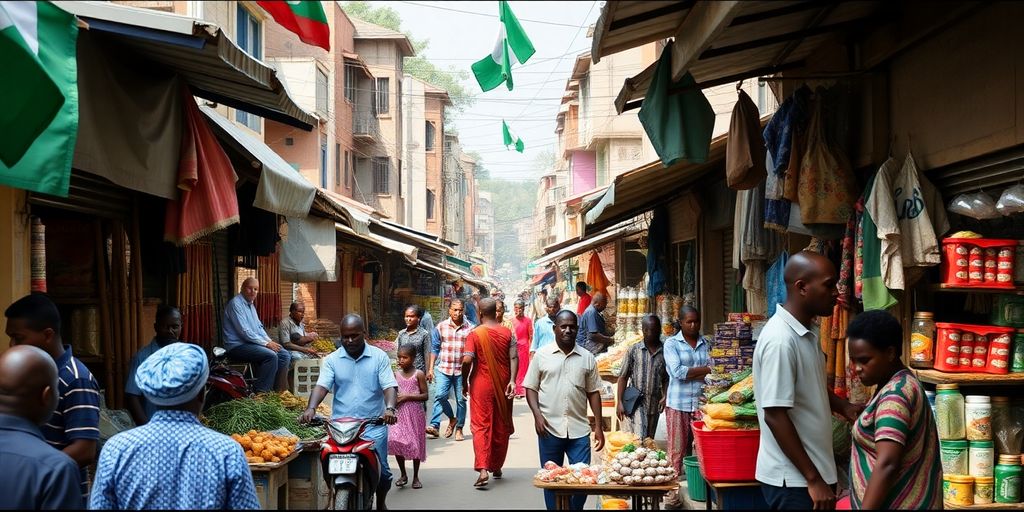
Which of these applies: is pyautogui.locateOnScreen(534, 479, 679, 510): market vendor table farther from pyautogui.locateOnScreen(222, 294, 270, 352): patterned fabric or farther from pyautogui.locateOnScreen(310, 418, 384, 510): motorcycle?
pyautogui.locateOnScreen(222, 294, 270, 352): patterned fabric

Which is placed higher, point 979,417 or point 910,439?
point 910,439

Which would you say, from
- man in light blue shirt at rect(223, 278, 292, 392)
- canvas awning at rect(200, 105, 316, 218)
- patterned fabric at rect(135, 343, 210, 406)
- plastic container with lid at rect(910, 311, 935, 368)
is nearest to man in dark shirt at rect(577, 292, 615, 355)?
man in light blue shirt at rect(223, 278, 292, 392)

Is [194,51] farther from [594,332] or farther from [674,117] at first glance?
[594,332]

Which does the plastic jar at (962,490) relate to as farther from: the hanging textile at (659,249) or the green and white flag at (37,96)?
the hanging textile at (659,249)

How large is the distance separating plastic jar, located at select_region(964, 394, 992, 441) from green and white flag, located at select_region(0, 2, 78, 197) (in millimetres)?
5470

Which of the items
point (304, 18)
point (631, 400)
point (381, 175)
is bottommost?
point (631, 400)

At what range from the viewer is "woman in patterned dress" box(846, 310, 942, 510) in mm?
4043

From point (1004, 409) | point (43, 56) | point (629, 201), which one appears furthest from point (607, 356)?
point (43, 56)

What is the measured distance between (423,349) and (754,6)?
8911 millimetres

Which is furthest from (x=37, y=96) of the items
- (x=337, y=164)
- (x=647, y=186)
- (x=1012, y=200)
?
(x=337, y=164)

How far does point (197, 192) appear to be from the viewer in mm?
7293

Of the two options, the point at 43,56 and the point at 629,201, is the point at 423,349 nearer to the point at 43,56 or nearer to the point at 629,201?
the point at 629,201

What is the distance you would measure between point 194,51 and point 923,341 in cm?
543

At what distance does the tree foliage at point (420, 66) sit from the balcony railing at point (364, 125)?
1239cm
